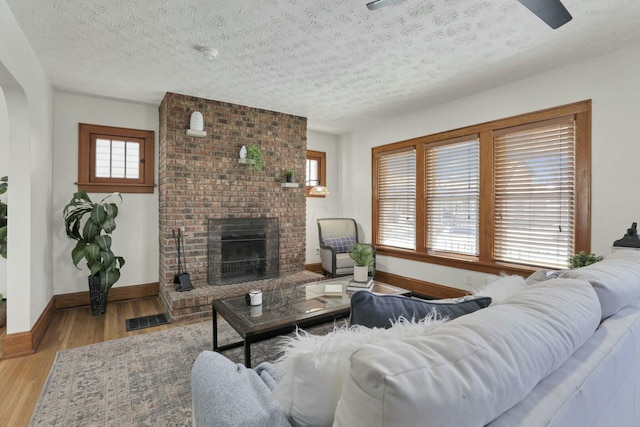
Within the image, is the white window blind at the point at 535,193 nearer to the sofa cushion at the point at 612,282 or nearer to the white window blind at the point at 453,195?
the white window blind at the point at 453,195

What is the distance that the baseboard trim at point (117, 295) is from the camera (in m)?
3.75

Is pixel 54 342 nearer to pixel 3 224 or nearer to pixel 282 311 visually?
pixel 3 224

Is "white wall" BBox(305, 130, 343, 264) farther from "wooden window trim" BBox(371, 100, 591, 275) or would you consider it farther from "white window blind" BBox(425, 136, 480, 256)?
"white window blind" BBox(425, 136, 480, 256)

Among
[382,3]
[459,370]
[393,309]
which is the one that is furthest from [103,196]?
[459,370]

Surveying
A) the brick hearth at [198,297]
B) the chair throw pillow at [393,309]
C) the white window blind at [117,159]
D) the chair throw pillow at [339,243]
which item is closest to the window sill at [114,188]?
the white window blind at [117,159]

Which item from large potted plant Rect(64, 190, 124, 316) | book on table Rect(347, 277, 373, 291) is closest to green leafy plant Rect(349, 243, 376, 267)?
book on table Rect(347, 277, 373, 291)

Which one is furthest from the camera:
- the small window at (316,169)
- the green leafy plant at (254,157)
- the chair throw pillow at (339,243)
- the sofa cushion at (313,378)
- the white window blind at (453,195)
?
the small window at (316,169)

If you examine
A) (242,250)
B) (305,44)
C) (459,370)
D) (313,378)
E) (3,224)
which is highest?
(305,44)

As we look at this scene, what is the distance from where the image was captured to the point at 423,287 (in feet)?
14.5

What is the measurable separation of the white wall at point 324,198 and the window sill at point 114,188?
2496 mm

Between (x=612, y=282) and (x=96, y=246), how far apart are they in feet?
13.5

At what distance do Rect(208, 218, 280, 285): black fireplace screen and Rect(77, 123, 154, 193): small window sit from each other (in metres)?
1.11

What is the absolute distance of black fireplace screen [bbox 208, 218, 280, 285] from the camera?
13.4 feet

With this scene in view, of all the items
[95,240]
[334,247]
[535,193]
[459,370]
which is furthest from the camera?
[334,247]
